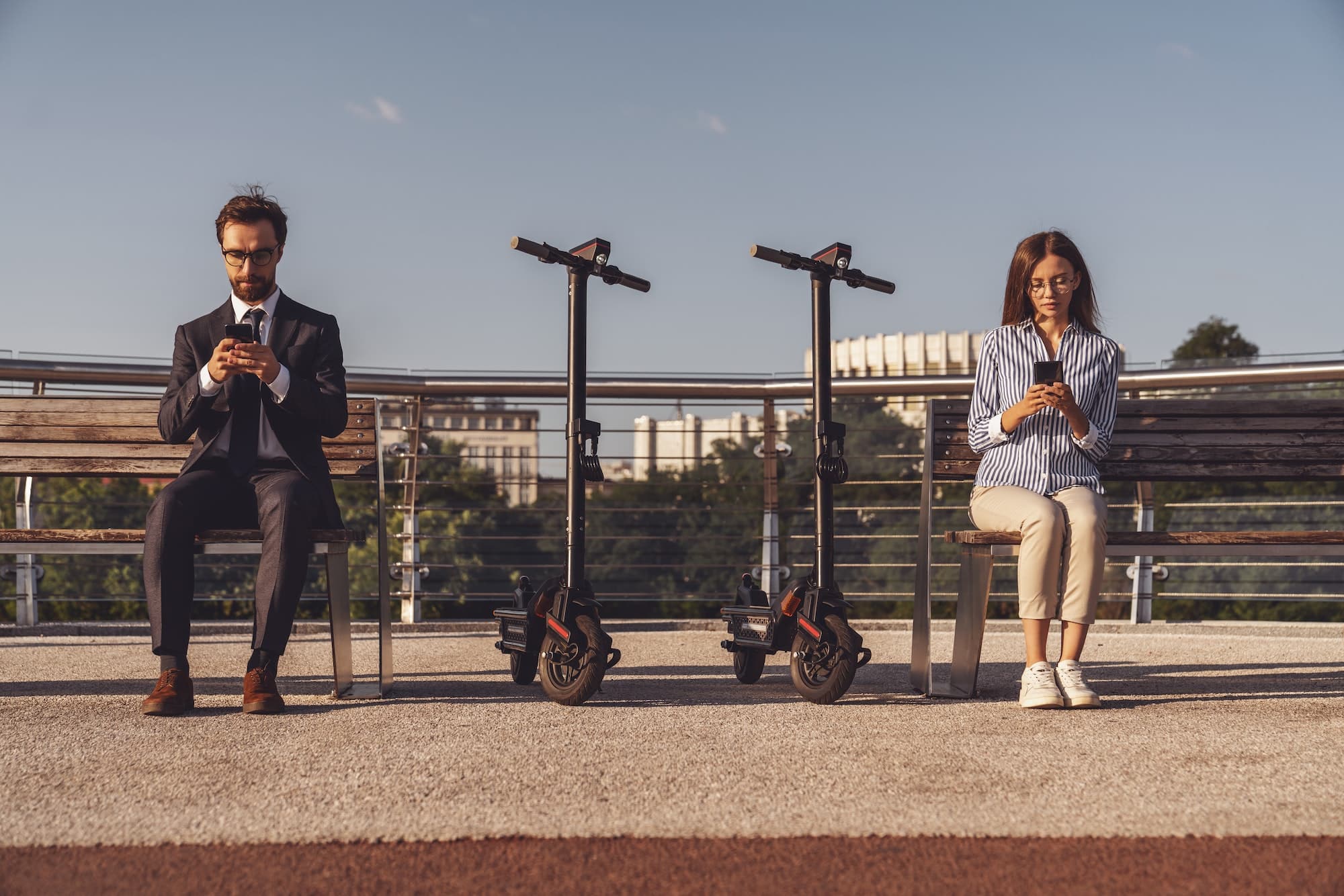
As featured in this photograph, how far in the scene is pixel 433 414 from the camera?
6.18 meters

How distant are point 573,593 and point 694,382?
2.43 m

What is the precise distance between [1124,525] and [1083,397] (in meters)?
2.80

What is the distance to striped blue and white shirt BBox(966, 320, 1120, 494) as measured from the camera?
331cm

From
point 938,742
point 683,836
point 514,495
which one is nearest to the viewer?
point 683,836

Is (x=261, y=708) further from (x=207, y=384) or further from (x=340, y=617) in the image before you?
(x=207, y=384)

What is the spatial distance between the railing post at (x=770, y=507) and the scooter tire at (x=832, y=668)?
6.96ft

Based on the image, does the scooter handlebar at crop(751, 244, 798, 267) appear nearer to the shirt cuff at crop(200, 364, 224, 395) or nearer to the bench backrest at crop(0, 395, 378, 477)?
the bench backrest at crop(0, 395, 378, 477)

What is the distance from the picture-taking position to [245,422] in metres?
3.24

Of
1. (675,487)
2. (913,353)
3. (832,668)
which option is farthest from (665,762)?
(913,353)

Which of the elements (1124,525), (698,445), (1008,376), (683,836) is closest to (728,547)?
(698,445)

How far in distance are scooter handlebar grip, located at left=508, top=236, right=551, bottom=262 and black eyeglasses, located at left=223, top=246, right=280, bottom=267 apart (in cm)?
72

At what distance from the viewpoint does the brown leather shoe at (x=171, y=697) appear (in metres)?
2.85

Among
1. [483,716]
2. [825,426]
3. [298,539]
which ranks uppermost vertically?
[825,426]

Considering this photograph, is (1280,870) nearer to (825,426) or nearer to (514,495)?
(825,426)
